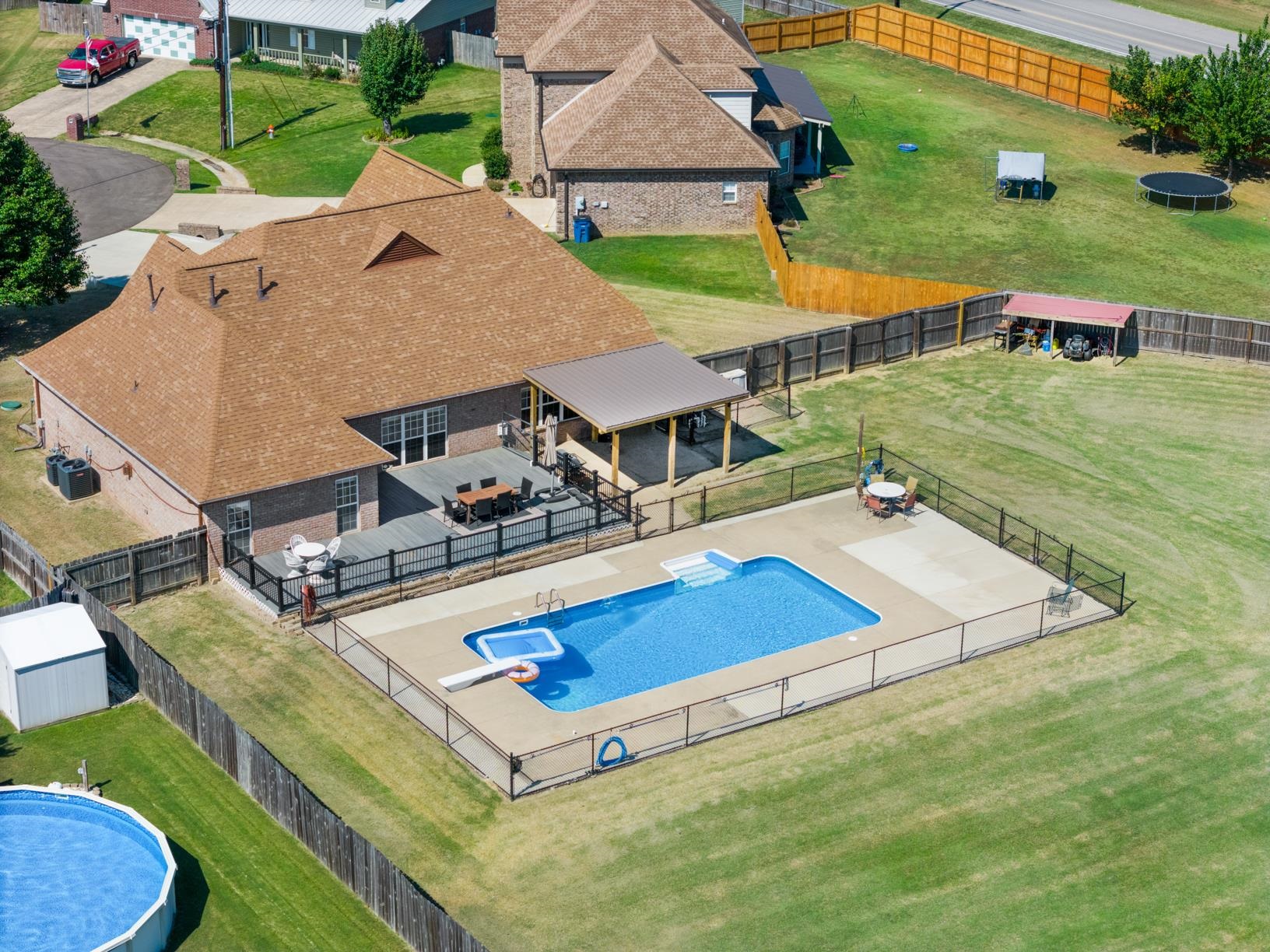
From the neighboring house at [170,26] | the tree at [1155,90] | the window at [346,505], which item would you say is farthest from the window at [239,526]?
the neighboring house at [170,26]

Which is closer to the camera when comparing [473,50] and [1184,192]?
[1184,192]

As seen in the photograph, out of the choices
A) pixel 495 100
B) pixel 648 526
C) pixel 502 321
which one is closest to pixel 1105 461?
pixel 648 526

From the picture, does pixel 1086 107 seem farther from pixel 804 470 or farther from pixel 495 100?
pixel 804 470

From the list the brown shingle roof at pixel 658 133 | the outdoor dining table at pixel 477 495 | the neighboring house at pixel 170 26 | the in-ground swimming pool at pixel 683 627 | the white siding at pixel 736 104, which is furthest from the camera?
the neighboring house at pixel 170 26

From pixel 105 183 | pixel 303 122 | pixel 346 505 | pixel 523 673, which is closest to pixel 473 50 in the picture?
pixel 303 122

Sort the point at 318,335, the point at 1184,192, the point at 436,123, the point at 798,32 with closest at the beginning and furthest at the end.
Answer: the point at 318,335
the point at 1184,192
the point at 436,123
the point at 798,32

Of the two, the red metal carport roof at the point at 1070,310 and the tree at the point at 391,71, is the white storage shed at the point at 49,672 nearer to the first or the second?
the red metal carport roof at the point at 1070,310

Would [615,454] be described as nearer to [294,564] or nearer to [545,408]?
[545,408]
